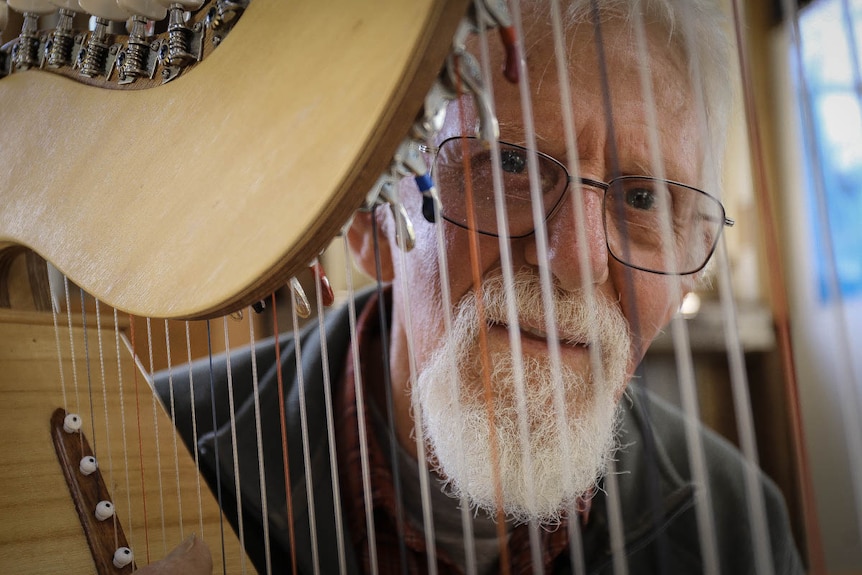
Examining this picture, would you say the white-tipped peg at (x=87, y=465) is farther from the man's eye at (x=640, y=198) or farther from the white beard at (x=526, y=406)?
the man's eye at (x=640, y=198)

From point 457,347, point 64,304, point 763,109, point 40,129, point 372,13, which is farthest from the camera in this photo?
point 763,109

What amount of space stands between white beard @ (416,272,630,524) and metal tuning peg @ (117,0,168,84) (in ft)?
1.28

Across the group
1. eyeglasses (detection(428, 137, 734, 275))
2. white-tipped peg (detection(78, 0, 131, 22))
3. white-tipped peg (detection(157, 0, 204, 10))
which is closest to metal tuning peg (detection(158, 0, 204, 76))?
white-tipped peg (detection(157, 0, 204, 10))

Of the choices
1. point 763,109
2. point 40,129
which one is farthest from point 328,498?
point 763,109

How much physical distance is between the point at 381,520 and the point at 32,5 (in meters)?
0.72

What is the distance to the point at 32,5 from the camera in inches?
33.4

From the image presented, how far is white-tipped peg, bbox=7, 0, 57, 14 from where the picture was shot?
2.78ft

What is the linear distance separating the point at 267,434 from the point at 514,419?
35 cm

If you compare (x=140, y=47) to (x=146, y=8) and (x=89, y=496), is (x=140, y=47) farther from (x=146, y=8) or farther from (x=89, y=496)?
(x=89, y=496)

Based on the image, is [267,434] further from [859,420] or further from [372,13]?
[859,420]

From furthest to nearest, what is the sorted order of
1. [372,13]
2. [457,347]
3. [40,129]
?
[457,347], [40,129], [372,13]

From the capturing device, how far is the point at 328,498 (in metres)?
1.05

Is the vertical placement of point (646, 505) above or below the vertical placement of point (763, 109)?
below

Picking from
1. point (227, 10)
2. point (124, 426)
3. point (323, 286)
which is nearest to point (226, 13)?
point (227, 10)
